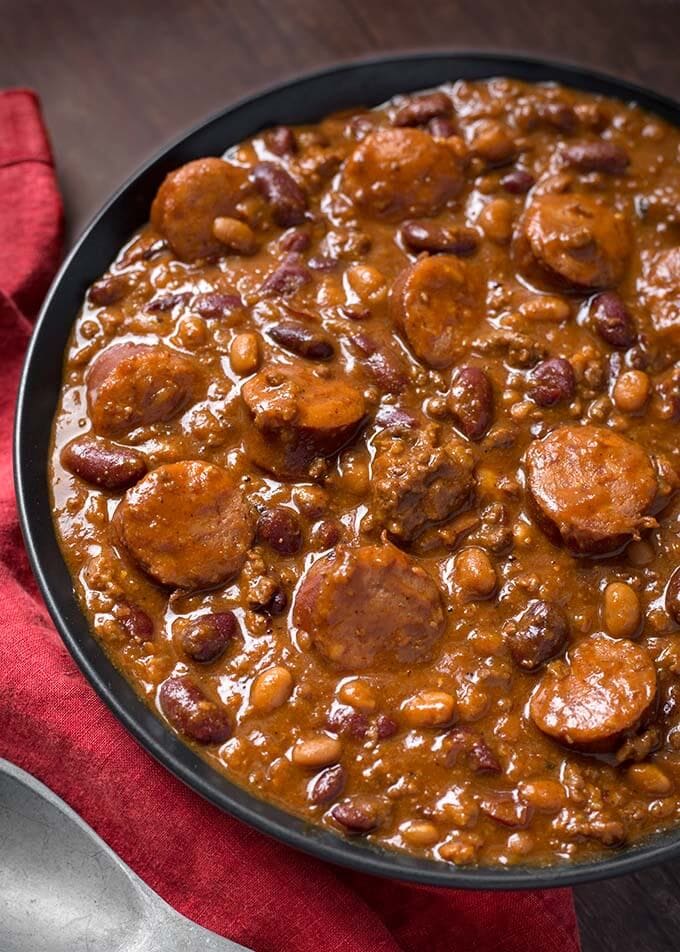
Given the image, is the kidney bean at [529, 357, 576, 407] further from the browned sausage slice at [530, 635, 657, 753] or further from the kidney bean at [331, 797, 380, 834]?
the kidney bean at [331, 797, 380, 834]

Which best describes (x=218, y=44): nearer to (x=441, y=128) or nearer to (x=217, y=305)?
(x=441, y=128)

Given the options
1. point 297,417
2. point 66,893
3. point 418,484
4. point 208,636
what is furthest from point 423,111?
point 66,893

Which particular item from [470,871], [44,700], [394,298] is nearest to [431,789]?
[470,871]

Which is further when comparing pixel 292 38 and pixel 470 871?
pixel 292 38

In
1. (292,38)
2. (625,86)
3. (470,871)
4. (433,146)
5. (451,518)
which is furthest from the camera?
(292,38)

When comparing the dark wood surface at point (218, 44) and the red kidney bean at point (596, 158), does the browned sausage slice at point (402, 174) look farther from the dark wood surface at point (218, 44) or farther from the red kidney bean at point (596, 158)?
the dark wood surface at point (218, 44)

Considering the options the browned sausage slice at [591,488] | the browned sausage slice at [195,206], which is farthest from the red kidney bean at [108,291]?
the browned sausage slice at [591,488]

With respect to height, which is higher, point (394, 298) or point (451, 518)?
point (394, 298)

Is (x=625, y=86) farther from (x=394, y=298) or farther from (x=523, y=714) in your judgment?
(x=523, y=714)
